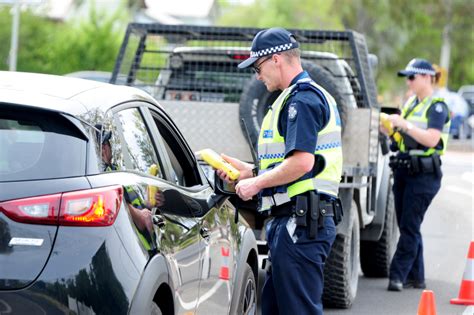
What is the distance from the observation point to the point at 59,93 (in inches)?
179

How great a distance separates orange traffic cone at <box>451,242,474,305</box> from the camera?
933 cm

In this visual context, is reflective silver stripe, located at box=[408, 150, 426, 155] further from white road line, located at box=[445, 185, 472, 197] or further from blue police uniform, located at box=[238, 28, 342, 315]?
white road line, located at box=[445, 185, 472, 197]

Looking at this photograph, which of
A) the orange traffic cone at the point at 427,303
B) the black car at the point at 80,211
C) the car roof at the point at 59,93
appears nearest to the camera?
the black car at the point at 80,211

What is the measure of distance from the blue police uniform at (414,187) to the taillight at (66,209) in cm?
600

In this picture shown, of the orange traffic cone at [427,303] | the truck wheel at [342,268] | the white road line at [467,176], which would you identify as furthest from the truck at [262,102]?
the white road line at [467,176]

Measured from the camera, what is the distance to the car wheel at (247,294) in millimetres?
6191

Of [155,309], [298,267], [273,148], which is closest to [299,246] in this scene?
[298,267]

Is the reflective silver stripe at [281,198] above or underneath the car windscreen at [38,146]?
underneath

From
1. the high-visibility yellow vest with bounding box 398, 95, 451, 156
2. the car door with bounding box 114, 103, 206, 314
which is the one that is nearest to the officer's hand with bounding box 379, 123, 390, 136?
the high-visibility yellow vest with bounding box 398, 95, 451, 156

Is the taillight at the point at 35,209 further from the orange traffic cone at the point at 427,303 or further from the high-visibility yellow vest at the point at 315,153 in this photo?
the orange traffic cone at the point at 427,303

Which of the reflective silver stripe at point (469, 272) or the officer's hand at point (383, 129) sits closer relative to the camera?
the reflective silver stripe at point (469, 272)

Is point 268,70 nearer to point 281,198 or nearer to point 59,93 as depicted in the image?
point 281,198

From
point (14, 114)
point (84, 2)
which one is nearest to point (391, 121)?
point (14, 114)

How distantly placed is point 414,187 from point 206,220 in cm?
476
